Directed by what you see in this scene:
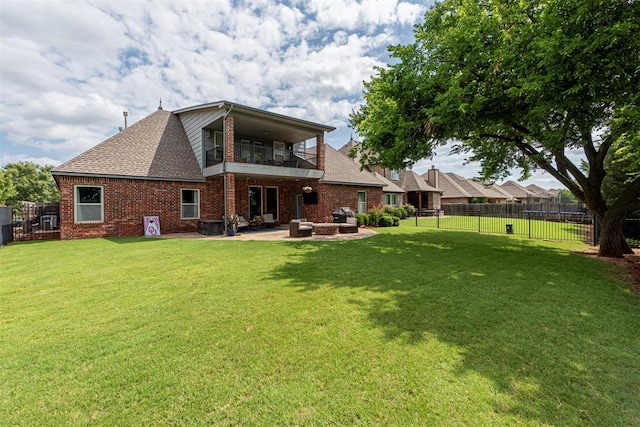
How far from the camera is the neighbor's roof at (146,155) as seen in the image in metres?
12.4

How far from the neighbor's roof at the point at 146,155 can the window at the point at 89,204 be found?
797 millimetres

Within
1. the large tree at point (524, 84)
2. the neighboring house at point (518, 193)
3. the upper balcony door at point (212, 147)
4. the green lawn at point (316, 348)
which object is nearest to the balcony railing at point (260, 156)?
the upper balcony door at point (212, 147)

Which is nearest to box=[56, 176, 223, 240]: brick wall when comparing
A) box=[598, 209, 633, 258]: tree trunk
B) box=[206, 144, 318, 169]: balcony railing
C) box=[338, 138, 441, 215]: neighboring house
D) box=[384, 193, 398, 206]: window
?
box=[206, 144, 318, 169]: balcony railing

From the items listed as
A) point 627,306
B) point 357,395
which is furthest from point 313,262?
point 627,306

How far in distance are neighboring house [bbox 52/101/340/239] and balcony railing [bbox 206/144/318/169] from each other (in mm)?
61

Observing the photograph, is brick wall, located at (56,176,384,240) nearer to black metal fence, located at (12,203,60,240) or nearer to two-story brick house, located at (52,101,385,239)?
two-story brick house, located at (52,101,385,239)

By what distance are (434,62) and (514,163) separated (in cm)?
808

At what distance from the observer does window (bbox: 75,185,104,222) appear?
1199 centimetres

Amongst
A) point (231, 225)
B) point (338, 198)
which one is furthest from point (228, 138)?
point (338, 198)

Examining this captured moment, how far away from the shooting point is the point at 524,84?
6.23 m

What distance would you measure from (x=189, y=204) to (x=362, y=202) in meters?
11.6

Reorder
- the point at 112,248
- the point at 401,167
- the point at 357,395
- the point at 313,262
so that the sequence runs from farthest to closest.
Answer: the point at 401,167 → the point at 112,248 → the point at 313,262 → the point at 357,395

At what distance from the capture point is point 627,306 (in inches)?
185

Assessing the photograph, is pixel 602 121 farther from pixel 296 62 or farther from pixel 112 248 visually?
pixel 112 248
